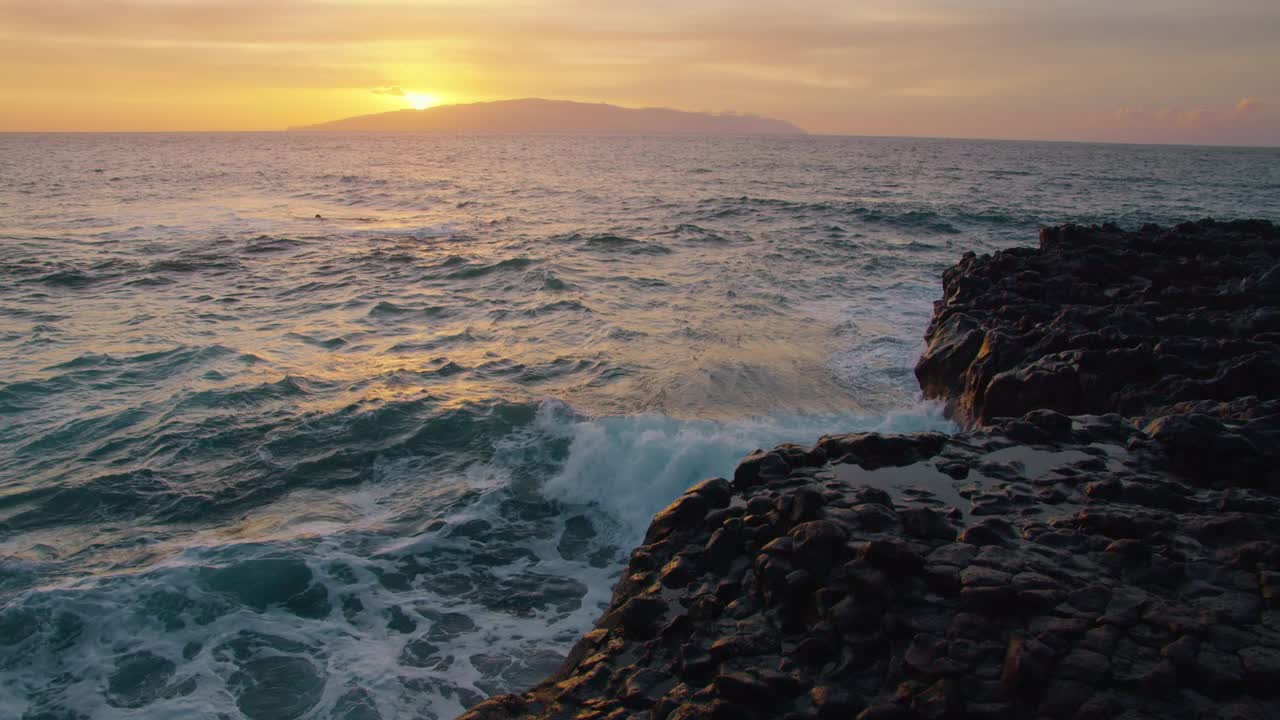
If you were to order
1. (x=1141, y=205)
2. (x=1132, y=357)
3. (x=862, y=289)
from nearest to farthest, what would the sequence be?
(x=1132, y=357)
(x=862, y=289)
(x=1141, y=205)

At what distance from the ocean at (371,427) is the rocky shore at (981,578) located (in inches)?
60.4

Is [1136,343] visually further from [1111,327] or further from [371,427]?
[371,427]

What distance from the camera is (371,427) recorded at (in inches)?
397

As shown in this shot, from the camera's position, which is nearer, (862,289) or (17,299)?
(17,299)

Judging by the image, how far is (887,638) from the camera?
411 centimetres

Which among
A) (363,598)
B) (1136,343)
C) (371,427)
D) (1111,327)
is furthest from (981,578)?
(371,427)

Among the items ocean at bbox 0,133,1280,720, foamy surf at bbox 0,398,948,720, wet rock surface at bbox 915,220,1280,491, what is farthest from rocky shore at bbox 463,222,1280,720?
ocean at bbox 0,133,1280,720

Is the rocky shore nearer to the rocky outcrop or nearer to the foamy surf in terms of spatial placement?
the rocky outcrop

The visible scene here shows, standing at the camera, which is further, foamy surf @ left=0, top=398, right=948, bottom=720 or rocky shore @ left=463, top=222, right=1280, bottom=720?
foamy surf @ left=0, top=398, right=948, bottom=720

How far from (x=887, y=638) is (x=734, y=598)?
3.33 ft

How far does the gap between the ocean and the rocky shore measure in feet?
5.03

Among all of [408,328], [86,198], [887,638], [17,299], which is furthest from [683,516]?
[86,198]

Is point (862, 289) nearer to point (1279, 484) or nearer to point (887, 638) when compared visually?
point (1279, 484)

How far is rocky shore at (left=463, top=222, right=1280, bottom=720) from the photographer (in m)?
3.69
